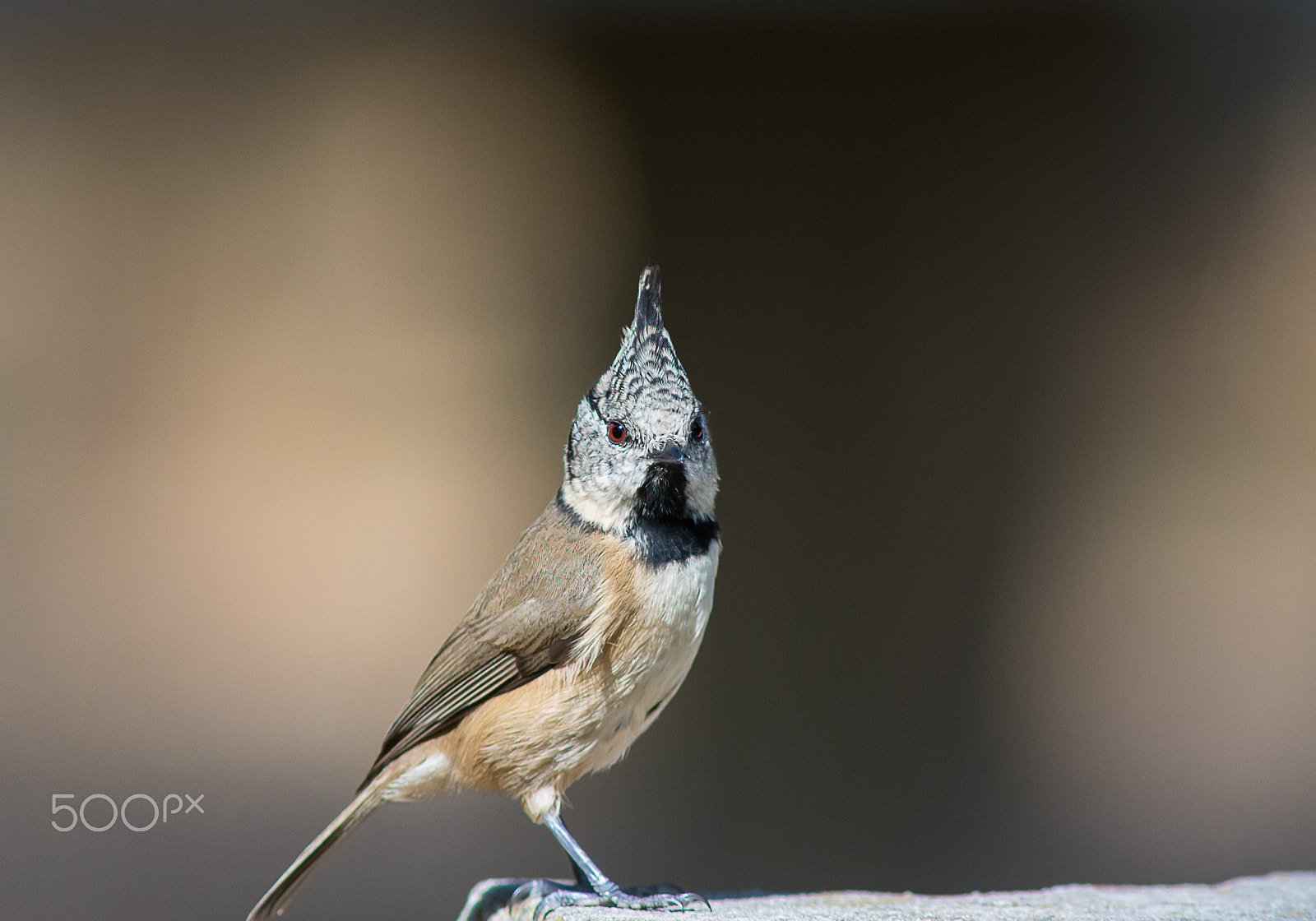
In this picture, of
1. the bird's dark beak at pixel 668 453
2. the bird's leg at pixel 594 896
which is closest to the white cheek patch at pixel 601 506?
the bird's dark beak at pixel 668 453

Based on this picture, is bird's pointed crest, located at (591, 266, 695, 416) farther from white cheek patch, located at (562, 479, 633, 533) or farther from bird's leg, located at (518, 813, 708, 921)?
bird's leg, located at (518, 813, 708, 921)

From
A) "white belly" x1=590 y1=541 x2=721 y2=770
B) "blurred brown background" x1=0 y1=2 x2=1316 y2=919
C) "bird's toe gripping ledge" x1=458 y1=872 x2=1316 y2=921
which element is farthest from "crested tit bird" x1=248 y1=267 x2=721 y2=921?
"blurred brown background" x1=0 y1=2 x2=1316 y2=919

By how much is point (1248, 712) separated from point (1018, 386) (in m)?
2.24

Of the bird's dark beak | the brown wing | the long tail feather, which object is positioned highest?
the bird's dark beak

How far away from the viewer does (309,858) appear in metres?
3.11

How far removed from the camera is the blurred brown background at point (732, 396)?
23.5 ft

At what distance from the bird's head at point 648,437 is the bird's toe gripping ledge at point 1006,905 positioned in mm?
912

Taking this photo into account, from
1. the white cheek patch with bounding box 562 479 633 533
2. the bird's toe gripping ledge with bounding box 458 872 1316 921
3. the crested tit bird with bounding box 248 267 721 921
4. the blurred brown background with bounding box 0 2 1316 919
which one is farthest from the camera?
the blurred brown background with bounding box 0 2 1316 919

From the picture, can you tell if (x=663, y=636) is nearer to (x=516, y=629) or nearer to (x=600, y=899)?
(x=516, y=629)

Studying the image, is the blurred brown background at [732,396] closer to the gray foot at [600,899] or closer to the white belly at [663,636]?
the gray foot at [600,899]

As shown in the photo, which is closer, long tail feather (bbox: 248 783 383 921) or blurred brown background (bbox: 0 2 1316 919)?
long tail feather (bbox: 248 783 383 921)

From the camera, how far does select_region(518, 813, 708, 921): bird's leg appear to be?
9.56 ft

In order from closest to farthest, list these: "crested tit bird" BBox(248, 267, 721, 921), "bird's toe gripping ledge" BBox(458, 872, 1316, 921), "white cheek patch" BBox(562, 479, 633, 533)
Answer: "bird's toe gripping ledge" BBox(458, 872, 1316, 921) → "crested tit bird" BBox(248, 267, 721, 921) → "white cheek patch" BBox(562, 479, 633, 533)

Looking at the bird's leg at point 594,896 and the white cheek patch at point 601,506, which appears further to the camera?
the white cheek patch at point 601,506
